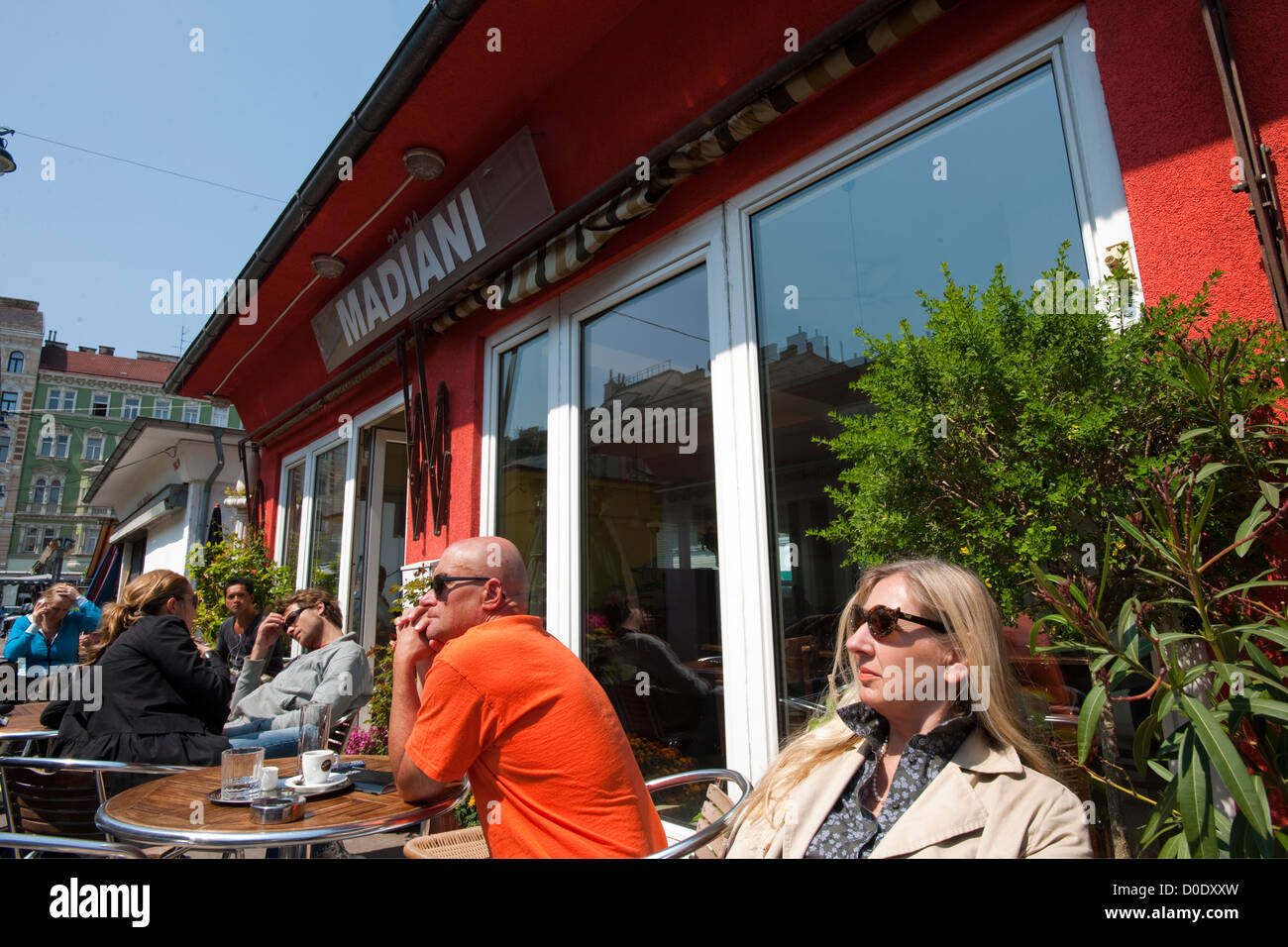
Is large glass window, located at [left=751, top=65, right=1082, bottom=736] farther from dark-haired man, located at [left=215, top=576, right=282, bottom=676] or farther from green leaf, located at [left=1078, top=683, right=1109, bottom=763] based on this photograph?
dark-haired man, located at [left=215, top=576, right=282, bottom=676]

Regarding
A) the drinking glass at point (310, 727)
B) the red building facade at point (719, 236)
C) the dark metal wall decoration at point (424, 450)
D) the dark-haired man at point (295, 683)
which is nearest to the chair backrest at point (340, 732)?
the dark-haired man at point (295, 683)

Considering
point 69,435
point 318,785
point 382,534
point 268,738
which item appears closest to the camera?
point 318,785

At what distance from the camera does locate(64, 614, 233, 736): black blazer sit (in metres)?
2.90

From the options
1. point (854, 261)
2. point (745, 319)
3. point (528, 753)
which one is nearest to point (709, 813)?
point (528, 753)

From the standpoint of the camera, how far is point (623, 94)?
345 cm

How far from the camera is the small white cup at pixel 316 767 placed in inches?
83.2

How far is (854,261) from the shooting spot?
2.69 metres

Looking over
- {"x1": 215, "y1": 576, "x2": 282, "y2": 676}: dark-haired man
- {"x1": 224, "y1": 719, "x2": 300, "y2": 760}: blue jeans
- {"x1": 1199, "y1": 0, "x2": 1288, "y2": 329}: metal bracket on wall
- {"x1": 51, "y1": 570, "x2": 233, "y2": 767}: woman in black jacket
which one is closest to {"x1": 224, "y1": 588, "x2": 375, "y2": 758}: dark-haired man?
{"x1": 224, "y1": 719, "x2": 300, "y2": 760}: blue jeans

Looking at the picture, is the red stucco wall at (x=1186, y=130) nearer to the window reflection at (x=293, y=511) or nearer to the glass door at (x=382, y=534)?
the glass door at (x=382, y=534)

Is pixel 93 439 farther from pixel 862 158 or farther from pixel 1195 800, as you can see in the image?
pixel 1195 800

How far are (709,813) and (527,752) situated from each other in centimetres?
91

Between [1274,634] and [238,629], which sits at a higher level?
[1274,634]

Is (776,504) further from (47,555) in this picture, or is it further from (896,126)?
(47,555)

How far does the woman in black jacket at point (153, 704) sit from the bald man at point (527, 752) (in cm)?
183
